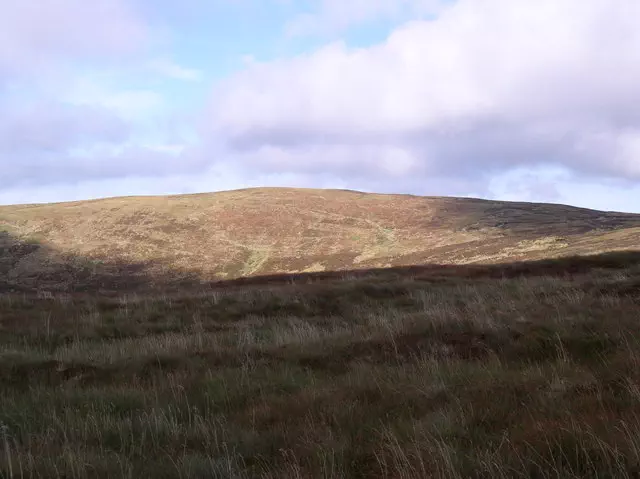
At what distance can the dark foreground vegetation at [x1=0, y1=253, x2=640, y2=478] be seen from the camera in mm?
3594

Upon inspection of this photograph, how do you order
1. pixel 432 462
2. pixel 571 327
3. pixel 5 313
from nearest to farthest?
pixel 432 462 → pixel 571 327 → pixel 5 313

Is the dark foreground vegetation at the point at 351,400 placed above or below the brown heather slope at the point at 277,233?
below

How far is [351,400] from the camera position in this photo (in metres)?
5.07

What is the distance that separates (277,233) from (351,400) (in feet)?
232

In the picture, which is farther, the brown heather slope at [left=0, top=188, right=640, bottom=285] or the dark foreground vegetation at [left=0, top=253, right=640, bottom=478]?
the brown heather slope at [left=0, top=188, right=640, bottom=285]

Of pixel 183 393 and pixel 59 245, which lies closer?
pixel 183 393

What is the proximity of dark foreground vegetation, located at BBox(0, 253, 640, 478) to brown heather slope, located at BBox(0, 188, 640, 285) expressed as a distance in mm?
36280

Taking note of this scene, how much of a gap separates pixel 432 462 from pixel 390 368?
280 cm

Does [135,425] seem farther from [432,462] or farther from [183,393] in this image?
[432,462]

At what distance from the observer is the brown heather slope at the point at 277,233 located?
56.4 metres

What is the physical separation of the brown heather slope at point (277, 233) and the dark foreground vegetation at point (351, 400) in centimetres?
3628

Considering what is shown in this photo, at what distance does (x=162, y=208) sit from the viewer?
293ft

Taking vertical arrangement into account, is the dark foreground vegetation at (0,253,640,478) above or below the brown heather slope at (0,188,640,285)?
below

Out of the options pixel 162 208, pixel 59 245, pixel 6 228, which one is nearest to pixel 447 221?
pixel 162 208
